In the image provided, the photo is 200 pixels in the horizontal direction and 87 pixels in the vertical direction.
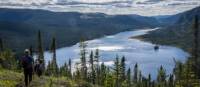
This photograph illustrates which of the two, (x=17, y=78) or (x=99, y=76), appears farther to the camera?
(x=99, y=76)

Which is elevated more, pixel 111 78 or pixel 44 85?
pixel 44 85

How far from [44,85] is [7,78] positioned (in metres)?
3.65

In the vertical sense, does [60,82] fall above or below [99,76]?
above

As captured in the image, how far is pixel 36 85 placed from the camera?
1388 inches

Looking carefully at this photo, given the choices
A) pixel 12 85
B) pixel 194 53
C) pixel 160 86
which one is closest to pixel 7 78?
pixel 12 85

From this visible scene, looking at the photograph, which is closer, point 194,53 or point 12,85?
point 12,85

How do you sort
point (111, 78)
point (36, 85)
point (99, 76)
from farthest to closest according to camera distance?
1. point (99, 76)
2. point (111, 78)
3. point (36, 85)

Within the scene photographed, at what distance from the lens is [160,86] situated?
139250 millimetres

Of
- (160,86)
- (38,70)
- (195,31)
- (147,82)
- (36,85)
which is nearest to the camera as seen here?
(36,85)

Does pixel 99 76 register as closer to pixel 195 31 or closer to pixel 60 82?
pixel 195 31

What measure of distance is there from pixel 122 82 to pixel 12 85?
11190 cm

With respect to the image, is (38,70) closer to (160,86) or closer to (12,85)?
(12,85)

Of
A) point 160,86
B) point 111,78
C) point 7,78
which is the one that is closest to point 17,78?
point 7,78

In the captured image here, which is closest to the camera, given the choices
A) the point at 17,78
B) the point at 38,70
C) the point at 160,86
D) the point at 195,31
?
the point at 17,78
